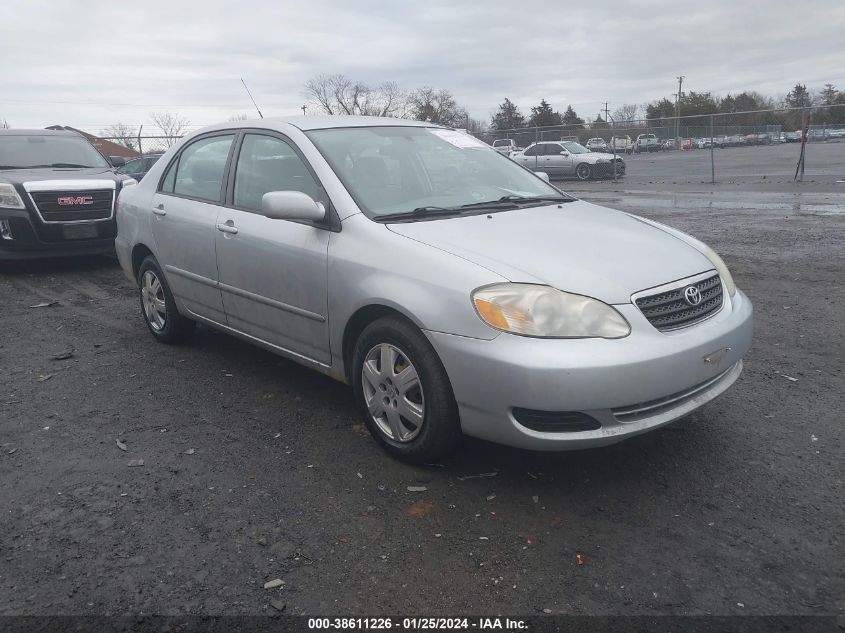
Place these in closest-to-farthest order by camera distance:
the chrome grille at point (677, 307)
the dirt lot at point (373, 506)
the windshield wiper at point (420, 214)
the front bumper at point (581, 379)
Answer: the dirt lot at point (373, 506)
the front bumper at point (581, 379)
the chrome grille at point (677, 307)
the windshield wiper at point (420, 214)

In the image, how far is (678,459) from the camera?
3.53 metres

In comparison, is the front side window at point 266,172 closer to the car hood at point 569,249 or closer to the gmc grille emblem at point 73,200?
the car hood at point 569,249

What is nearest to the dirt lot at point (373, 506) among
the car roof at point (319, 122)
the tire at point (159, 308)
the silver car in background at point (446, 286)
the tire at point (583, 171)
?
the silver car in background at point (446, 286)

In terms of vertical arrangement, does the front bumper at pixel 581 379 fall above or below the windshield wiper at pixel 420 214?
below

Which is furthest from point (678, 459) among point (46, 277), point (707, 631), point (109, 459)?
point (46, 277)

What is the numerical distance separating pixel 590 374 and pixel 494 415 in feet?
1.47

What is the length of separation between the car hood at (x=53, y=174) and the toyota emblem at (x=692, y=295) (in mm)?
8299

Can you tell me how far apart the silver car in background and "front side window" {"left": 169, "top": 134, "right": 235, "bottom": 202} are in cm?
2

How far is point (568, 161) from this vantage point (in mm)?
26719

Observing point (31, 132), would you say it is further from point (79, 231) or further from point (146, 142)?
point (146, 142)

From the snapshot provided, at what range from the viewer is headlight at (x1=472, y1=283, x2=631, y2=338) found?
301 centimetres

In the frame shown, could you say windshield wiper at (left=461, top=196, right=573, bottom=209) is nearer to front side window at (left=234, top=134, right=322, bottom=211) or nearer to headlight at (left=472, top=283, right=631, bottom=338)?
front side window at (left=234, top=134, right=322, bottom=211)

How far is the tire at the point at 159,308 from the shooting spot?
5.44m

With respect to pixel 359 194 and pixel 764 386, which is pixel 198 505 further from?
pixel 764 386
